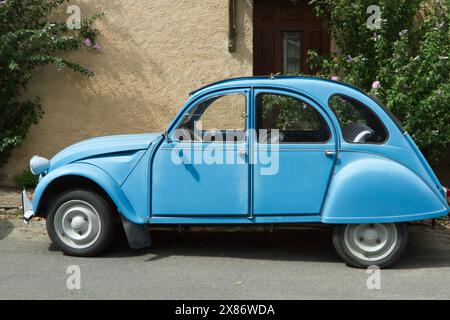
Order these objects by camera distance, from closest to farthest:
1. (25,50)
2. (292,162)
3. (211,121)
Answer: (292,162), (211,121), (25,50)

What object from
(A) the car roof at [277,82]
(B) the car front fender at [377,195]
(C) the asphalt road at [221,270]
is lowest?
(C) the asphalt road at [221,270]

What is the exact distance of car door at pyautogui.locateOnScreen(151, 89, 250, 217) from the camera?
20.4 ft

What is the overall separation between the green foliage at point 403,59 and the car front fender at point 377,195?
2609 mm

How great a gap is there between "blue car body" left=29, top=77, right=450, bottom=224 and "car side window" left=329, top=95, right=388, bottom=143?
0.06 m

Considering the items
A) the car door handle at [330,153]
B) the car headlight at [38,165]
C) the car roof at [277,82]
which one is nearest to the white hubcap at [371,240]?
the car door handle at [330,153]

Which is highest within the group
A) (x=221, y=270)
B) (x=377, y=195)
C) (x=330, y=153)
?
(x=330, y=153)

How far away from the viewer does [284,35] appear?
10.4 meters

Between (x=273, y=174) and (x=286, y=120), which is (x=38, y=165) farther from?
(x=286, y=120)

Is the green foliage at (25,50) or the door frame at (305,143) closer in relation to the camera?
the door frame at (305,143)

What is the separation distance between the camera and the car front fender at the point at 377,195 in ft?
19.8

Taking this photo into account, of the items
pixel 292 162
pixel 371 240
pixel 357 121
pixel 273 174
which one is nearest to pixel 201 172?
pixel 273 174

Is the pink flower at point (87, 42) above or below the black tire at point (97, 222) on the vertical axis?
above

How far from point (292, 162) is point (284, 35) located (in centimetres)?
461

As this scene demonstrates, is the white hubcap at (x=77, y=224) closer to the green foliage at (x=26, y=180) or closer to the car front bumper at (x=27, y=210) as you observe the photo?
the car front bumper at (x=27, y=210)
